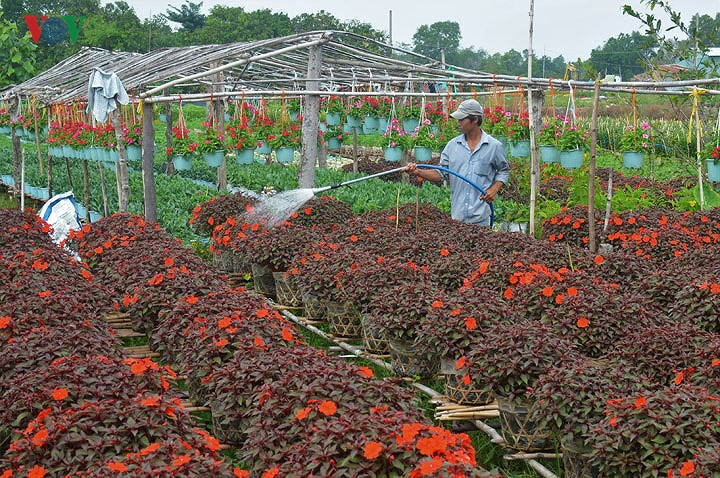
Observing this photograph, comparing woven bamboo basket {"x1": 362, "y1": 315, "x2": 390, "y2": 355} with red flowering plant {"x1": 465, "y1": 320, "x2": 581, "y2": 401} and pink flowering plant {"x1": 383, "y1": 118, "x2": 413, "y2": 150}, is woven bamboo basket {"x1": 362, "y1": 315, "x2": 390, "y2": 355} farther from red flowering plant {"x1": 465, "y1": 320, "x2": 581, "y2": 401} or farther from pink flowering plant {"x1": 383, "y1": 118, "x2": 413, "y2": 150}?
pink flowering plant {"x1": 383, "y1": 118, "x2": 413, "y2": 150}

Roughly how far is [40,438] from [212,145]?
24.2 feet

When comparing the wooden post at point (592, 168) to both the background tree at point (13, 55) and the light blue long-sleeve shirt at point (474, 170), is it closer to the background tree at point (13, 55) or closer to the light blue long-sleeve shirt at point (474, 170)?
the light blue long-sleeve shirt at point (474, 170)

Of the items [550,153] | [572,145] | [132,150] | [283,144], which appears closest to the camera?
[572,145]

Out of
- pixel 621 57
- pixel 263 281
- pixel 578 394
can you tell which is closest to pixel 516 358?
pixel 578 394

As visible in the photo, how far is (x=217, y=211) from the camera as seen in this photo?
9.39m

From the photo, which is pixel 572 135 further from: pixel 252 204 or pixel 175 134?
pixel 175 134

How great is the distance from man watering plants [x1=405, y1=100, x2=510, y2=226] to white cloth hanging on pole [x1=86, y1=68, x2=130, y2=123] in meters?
4.21

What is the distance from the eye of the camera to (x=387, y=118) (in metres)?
13.6

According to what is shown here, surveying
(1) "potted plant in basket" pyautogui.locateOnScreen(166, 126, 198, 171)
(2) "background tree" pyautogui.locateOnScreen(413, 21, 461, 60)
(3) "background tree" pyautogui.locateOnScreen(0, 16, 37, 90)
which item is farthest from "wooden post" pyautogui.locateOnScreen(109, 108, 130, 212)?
(2) "background tree" pyautogui.locateOnScreen(413, 21, 461, 60)

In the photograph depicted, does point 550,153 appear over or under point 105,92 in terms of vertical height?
under

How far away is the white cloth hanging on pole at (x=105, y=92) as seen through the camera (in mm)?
9969

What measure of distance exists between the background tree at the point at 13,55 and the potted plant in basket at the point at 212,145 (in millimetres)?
12648

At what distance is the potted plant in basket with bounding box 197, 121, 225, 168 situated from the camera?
34.1 ft

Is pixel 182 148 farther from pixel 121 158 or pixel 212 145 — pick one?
pixel 121 158
